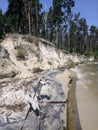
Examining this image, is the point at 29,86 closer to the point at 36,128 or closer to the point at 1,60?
the point at 36,128

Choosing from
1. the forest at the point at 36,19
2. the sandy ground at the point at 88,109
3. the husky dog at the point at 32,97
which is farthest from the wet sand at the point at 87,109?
the forest at the point at 36,19

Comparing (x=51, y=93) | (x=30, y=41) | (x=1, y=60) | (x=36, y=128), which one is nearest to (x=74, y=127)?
(x=36, y=128)

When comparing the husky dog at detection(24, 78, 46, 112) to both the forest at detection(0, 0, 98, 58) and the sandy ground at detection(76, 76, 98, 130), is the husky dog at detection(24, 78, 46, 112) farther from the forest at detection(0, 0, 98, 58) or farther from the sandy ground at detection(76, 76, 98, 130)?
the forest at detection(0, 0, 98, 58)

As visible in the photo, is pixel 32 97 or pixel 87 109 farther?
pixel 87 109

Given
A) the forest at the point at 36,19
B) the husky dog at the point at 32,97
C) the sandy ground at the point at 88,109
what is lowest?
the sandy ground at the point at 88,109

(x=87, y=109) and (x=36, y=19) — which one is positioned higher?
(x=36, y=19)

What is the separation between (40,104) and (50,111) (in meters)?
0.75

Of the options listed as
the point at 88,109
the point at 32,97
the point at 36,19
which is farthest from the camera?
the point at 36,19

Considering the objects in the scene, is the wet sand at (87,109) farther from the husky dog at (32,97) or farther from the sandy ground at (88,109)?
the husky dog at (32,97)

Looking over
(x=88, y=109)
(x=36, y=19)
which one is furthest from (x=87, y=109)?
(x=36, y=19)

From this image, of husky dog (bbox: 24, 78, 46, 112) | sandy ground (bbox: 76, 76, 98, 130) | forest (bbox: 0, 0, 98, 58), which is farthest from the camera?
forest (bbox: 0, 0, 98, 58)

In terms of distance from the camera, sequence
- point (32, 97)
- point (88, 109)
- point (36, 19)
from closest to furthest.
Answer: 1. point (32, 97)
2. point (88, 109)
3. point (36, 19)

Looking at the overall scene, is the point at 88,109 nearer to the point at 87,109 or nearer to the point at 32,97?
the point at 87,109

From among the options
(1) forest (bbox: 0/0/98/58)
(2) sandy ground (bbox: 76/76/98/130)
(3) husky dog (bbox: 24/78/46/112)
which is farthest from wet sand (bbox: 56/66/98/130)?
(1) forest (bbox: 0/0/98/58)
